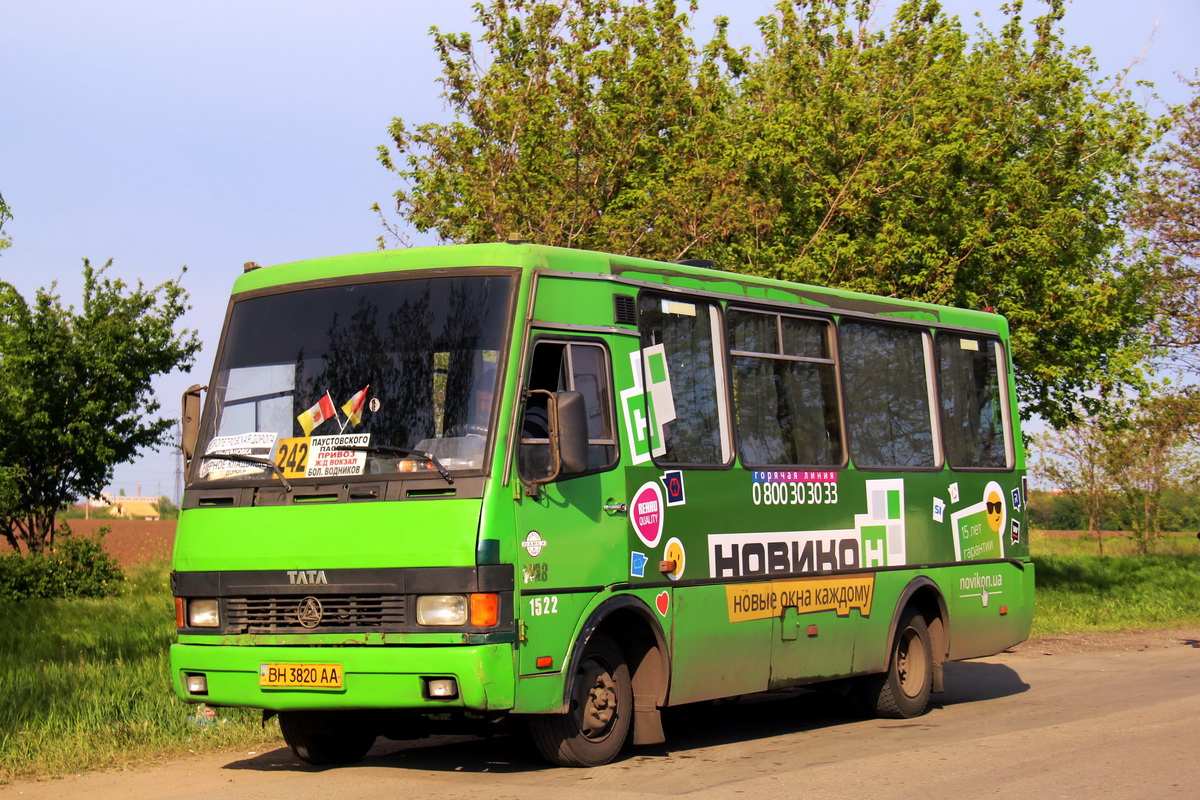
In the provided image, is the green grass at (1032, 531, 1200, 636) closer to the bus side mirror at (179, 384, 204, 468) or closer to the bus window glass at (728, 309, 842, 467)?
the bus window glass at (728, 309, 842, 467)

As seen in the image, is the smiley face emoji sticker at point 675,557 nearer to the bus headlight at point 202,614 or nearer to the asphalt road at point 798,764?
the asphalt road at point 798,764

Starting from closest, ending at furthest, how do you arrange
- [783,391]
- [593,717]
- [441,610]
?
[441,610], [593,717], [783,391]

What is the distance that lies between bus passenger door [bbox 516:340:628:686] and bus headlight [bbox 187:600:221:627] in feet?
6.22

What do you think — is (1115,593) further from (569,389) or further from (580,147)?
(569,389)

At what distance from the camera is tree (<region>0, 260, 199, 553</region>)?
30.6 m

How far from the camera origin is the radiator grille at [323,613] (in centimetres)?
802

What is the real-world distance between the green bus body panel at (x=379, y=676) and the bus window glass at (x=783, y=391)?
308 centimetres

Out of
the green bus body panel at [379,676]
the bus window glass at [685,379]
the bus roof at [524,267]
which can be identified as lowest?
the green bus body panel at [379,676]

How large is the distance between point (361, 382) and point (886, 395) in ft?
17.2

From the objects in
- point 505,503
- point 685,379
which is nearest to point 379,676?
point 505,503

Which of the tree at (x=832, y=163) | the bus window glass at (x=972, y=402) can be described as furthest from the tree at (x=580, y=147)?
the bus window glass at (x=972, y=402)

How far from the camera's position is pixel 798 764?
9.15m

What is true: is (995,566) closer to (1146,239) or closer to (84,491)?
(1146,239)

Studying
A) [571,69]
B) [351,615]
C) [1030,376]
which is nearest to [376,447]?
[351,615]
